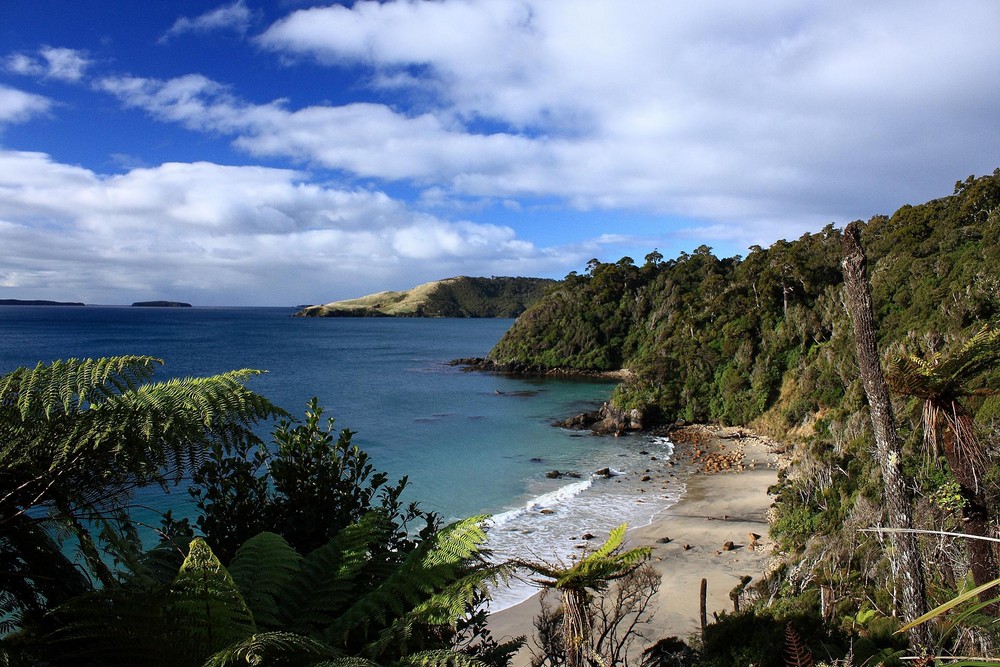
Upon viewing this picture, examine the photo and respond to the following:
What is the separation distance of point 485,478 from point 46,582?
72.4 ft

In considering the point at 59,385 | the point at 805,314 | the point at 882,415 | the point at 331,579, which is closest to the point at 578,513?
the point at 882,415

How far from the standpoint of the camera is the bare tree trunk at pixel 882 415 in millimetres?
6547

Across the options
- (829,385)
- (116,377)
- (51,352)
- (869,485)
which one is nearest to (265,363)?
(51,352)

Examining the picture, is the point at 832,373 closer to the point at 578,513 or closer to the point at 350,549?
the point at 578,513

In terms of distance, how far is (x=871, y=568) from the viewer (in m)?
11.5

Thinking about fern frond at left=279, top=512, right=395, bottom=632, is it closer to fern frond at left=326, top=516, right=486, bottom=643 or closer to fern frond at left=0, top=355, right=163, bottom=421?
fern frond at left=326, top=516, right=486, bottom=643

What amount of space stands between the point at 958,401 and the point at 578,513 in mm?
14103

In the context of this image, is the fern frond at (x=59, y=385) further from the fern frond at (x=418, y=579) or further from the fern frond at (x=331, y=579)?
the fern frond at (x=418, y=579)

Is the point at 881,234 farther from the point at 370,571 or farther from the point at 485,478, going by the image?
the point at 370,571

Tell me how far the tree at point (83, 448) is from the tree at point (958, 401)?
725 cm

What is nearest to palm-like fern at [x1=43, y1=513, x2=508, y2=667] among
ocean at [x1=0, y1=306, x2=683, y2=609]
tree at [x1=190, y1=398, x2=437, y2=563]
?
tree at [x1=190, y1=398, x2=437, y2=563]

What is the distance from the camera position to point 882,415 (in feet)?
21.8

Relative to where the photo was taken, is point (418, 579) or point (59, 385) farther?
point (59, 385)

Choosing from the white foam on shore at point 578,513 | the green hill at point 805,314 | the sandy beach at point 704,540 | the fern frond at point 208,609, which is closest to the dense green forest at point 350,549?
the fern frond at point 208,609
